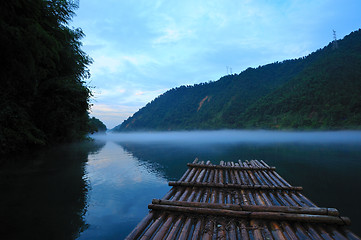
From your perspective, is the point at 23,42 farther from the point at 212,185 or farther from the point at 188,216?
the point at 212,185

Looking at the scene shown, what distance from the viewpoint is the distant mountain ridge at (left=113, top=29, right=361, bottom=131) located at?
223ft

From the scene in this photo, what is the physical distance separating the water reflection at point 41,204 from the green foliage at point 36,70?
3261 millimetres

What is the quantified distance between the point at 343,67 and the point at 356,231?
9989 cm

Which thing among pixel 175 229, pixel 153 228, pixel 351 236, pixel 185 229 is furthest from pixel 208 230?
pixel 351 236

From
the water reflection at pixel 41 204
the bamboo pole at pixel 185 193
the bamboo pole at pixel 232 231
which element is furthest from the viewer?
the water reflection at pixel 41 204

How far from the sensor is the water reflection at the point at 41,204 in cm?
551

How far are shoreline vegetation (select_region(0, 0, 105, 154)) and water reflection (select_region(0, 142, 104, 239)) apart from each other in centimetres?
327

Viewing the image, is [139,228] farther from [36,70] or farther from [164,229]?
[36,70]

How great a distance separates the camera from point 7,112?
11.4m

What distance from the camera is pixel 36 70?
7547 millimetres

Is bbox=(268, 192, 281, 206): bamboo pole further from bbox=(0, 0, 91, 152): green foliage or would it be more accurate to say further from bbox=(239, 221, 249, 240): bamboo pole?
bbox=(0, 0, 91, 152): green foliage

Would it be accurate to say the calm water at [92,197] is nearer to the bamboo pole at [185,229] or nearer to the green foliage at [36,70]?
the bamboo pole at [185,229]

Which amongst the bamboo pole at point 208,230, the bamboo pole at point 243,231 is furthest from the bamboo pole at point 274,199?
the bamboo pole at point 208,230

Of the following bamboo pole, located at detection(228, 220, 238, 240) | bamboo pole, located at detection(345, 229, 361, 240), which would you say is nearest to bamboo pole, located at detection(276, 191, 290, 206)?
bamboo pole, located at detection(345, 229, 361, 240)
